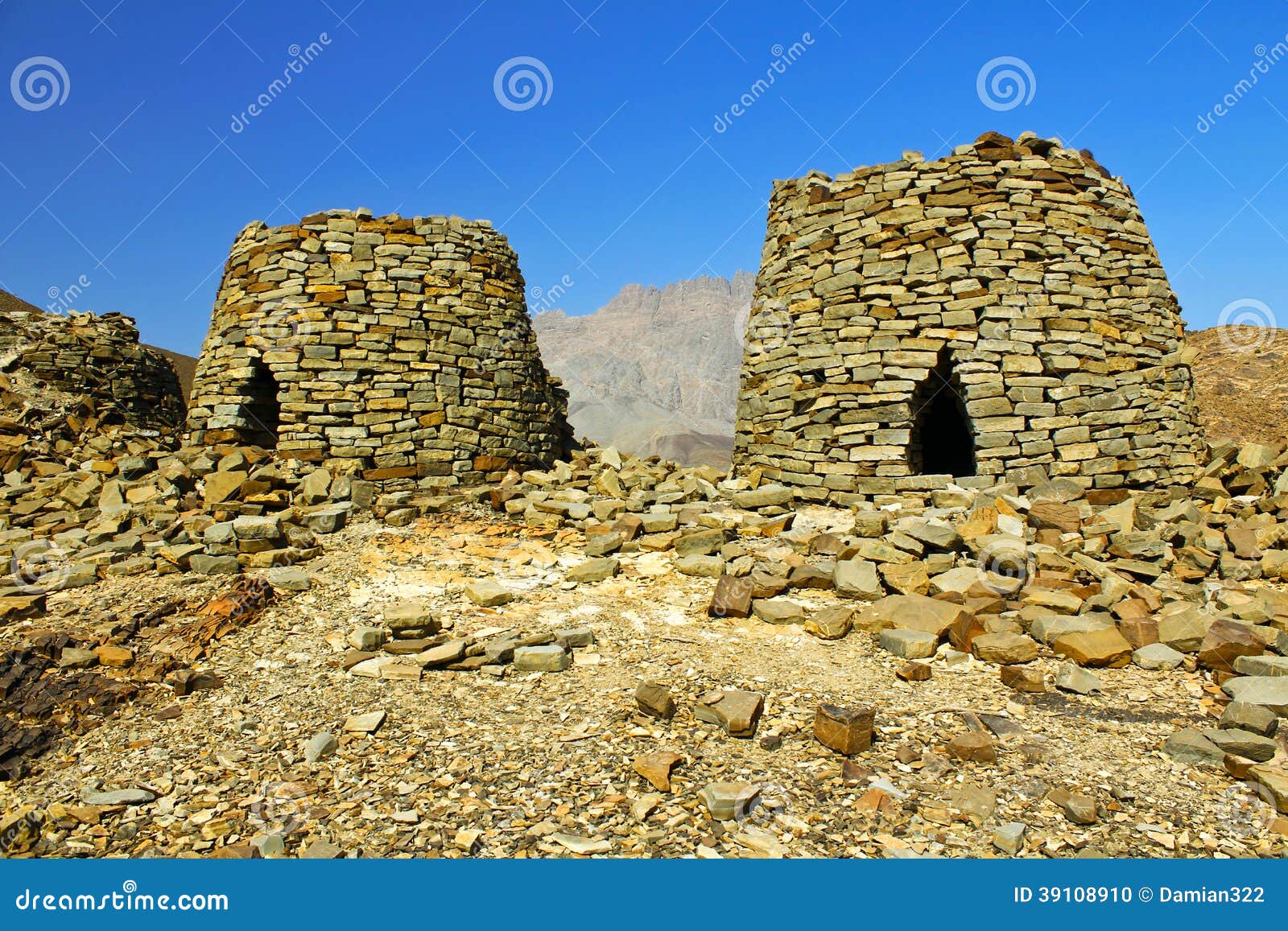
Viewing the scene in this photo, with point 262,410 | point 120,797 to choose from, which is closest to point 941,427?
point 262,410

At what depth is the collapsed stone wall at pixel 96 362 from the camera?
1376cm

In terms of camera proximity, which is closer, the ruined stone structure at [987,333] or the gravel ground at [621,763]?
the gravel ground at [621,763]

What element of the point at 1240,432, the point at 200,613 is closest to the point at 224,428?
the point at 200,613

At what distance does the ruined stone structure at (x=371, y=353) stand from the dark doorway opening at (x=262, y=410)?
16 millimetres

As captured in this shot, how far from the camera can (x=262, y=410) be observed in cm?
992

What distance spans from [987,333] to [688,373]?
93.4 m

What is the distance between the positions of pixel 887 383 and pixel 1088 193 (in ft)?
11.2

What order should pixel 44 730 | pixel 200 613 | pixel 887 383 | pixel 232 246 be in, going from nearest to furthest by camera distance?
1. pixel 44 730
2. pixel 200 613
3. pixel 887 383
4. pixel 232 246

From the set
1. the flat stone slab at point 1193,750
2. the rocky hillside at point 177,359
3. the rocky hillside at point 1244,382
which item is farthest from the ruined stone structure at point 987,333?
the rocky hillside at point 177,359

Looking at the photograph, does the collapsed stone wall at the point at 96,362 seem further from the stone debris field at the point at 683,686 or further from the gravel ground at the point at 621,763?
the gravel ground at the point at 621,763

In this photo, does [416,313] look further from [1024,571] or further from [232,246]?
[1024,571]

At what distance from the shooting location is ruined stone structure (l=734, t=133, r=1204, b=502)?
26.5 ft

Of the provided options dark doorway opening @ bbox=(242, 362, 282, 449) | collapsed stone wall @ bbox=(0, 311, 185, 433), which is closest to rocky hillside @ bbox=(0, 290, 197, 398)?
collapsed stone wall @ bbox=(0, 311, 185, 433)

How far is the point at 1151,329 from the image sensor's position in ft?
28.3
